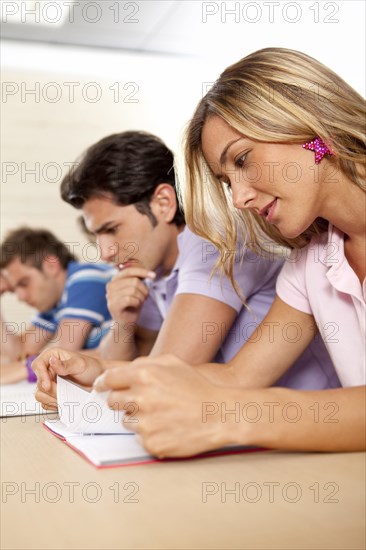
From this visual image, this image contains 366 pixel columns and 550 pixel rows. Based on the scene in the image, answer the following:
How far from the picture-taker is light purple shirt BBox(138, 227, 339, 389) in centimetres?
127

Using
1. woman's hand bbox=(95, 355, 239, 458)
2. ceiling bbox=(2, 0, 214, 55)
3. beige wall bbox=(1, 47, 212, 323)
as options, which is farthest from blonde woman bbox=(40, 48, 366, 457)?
beige wall bbox=(1, 47, 212, 323)

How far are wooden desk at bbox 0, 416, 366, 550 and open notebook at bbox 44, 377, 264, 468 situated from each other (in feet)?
0.05

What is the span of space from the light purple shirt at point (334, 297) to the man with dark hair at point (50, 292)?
1.19 metres

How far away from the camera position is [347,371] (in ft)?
3.61

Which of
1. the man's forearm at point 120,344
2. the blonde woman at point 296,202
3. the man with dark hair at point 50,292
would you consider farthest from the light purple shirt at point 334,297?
the man with dark hair at point 50,292

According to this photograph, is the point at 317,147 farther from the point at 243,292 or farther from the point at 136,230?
the point at 136,230

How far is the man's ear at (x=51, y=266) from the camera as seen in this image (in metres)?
2.79

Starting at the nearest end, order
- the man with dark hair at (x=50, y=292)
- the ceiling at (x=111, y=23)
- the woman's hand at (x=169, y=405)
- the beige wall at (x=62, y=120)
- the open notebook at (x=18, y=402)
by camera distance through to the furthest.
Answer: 1. the woman's hand at (x=169, y=405)
2. the open notebook at (x=18, y=402)
3. the man with dark hair at (x=50, y=292)
4. the ceiling at (x=111, y=23)
5. the beige wall at (x=62, y=120)

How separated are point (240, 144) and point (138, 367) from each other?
1.53ft

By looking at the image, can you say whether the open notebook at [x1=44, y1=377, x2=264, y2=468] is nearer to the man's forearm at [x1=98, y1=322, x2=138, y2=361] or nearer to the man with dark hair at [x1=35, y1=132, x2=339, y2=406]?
the man with dark hair at [x1=35, y1=132, x2=339, y2=406]

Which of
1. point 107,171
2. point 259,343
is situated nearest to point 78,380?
point 259,343

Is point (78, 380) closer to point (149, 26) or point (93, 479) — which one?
point (93, 479)

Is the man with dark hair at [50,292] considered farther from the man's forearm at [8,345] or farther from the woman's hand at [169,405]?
the woman's hand at [169,405]

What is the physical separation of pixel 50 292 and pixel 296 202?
75.2 inches
